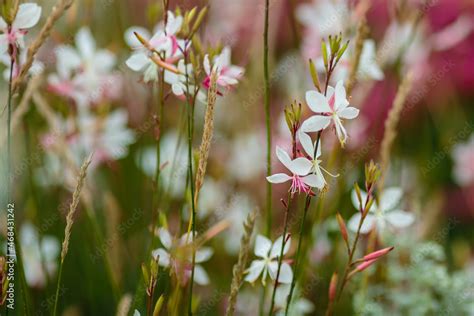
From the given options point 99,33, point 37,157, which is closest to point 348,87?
point 37,157

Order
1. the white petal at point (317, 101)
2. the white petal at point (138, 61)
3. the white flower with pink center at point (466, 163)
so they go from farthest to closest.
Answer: the white flower with pink center at point (466, 163)
the white petal at point (138, 61)
the white petal at point (317, 101)

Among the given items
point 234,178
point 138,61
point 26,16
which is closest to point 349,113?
point 138,61

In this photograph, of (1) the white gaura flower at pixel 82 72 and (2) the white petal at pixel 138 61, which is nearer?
(2) the white petal at pixel 138 61

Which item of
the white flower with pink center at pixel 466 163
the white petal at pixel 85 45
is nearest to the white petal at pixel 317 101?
the white petal at pixel 85 45

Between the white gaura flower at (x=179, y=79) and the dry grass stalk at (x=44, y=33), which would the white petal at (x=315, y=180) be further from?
the dry grass stalk at (x=44, y=33)

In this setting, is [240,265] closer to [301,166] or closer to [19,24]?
[301,166]

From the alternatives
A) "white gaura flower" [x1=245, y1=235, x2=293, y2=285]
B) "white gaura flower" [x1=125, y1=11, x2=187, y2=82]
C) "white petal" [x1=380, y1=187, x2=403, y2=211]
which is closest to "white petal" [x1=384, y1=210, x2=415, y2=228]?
"white petal" [x1=380, y1=187, x2=403, y2=211]
